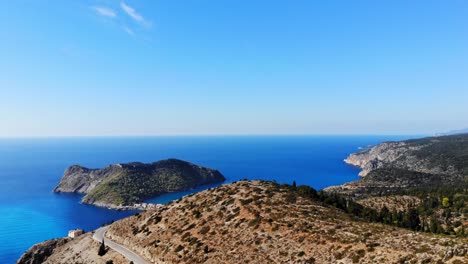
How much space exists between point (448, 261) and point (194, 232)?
131ft

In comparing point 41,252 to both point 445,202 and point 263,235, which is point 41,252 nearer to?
point 263,235

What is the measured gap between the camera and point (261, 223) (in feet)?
170

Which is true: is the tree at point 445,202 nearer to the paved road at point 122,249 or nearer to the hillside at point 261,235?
the hillside at point 261,235

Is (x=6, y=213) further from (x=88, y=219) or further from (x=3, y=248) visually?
(x=3, y=248)

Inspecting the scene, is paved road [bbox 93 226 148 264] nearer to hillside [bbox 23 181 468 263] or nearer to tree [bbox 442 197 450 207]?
hillside [bbox 23 181 468 263]

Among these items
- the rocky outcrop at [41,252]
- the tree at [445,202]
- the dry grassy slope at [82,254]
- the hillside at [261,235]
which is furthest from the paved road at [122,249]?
the tree at [445,202]

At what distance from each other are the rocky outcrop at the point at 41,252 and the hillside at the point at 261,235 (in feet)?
18.6

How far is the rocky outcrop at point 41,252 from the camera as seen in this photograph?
81.6m

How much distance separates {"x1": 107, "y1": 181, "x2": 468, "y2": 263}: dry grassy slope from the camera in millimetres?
33469

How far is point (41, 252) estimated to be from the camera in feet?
275

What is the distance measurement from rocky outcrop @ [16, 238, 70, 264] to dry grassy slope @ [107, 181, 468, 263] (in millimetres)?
21233

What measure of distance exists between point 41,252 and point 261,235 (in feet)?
217

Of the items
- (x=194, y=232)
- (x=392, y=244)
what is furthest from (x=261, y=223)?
(x=392, y=244)

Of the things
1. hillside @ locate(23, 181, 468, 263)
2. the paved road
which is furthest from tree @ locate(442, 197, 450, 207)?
the paved road
